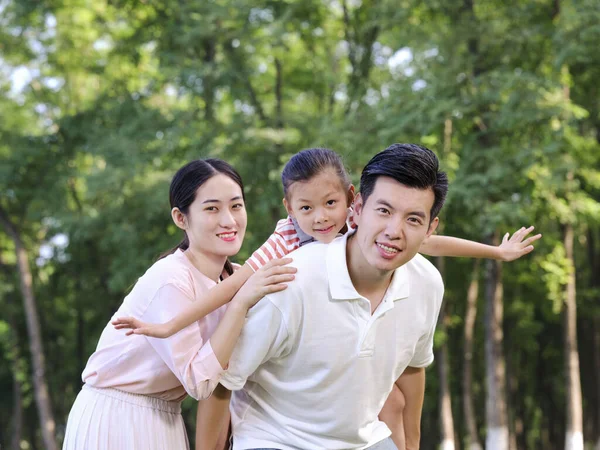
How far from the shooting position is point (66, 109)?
25.1 meters

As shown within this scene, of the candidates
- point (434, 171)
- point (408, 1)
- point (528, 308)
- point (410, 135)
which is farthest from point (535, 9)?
point (434, 171)

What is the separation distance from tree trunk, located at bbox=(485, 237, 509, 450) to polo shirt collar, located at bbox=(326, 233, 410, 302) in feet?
48.2

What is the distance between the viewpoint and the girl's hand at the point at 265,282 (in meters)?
3.38

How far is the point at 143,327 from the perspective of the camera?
347 cm

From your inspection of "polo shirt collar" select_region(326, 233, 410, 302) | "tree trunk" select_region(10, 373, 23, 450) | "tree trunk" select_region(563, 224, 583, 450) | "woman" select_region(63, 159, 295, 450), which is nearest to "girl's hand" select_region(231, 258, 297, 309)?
"polo shirt collar" select_region(326, 233, 410, 302)

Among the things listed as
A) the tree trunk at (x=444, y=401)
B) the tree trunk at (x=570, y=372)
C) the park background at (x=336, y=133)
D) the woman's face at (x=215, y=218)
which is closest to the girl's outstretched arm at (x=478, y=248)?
the woman's face at (x=215, y=218)

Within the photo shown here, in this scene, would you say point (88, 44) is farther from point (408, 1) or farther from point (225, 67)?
point (408, 1)

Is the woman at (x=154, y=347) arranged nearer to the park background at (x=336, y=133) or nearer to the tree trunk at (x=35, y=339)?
the park background at (x=336, y=133)

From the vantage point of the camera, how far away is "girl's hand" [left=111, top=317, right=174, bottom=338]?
11.3 ft

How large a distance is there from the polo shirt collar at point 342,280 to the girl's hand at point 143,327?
674 mm

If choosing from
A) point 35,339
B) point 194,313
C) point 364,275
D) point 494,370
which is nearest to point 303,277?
point 364,275

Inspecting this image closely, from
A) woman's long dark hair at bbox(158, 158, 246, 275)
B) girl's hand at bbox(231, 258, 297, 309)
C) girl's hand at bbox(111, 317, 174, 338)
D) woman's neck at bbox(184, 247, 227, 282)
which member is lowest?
girl's hand at bbox(111, 317, 174, 338)

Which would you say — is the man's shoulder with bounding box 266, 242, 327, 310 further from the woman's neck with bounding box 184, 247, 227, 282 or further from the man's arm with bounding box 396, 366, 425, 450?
→ the man's arm with bounding box 396, 366, 425, 450

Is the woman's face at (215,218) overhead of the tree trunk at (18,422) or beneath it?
overhead
